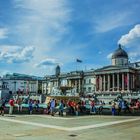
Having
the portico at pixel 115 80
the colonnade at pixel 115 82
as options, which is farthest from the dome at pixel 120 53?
the colonnade at pixel 115 82

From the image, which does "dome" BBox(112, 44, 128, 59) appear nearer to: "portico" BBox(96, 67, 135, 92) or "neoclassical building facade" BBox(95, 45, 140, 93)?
"neoclassical building facade" BBox(95, 45, 140, 93)

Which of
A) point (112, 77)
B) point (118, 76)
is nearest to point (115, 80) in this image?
point (112, 77)

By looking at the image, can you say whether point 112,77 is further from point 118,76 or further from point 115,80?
point 118,76

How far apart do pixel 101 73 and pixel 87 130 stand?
5685 inches

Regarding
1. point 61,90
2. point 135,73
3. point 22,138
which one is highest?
point 135,73

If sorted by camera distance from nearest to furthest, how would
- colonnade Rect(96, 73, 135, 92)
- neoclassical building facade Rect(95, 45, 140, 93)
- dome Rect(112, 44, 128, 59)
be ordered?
colonnade Rect(96, 73, 135, 92), neoclassical building facade Rect(95, 45, 140, 93), dome Rect(112, 44, 128, 59)

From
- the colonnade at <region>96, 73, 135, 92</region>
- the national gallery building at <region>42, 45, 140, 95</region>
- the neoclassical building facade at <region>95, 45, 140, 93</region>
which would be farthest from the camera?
the national gallery building at <region>42, 45, 140, 95</region>

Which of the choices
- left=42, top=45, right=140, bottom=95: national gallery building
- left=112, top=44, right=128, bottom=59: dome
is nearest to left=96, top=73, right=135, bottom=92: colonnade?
left=42, top=45, right=140, bottom=95: national gallery building

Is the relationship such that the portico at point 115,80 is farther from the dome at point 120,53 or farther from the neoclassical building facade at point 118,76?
the dome at point 120,53

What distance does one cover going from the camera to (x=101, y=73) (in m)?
165

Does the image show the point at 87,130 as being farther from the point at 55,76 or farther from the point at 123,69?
the point at 55,76

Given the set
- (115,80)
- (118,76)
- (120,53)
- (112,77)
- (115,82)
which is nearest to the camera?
(118,76)

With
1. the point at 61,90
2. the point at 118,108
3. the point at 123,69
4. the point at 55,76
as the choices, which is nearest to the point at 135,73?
the point at 123,69

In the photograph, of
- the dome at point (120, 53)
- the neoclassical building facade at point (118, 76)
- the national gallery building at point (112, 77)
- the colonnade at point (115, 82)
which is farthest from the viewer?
the dome at point (120, 53)
